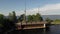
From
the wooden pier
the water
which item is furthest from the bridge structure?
the water

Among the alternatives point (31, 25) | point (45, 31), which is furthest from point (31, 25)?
point (45, 31)

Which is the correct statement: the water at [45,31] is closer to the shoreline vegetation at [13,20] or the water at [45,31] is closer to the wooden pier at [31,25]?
the wooden pier at [31,25]

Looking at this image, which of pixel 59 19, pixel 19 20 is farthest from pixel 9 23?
pixel 59 19

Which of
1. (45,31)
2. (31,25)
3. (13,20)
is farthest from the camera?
(45,31)

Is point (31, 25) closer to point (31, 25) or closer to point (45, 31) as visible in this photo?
point (31, 25)

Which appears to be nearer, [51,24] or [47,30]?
[51,24]

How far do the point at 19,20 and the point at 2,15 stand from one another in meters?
0.47

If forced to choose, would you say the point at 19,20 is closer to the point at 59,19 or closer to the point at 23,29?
the point at 23,29

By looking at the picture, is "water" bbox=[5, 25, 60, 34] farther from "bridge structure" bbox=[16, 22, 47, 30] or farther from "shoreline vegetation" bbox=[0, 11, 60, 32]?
"shoreline vegetation" bbox=[0, 11, 60, 32]

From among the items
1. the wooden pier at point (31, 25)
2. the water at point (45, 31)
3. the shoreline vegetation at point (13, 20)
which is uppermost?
the shoreline vegetation at point (13, 20)

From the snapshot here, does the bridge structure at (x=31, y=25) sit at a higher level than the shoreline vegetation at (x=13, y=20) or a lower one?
lower

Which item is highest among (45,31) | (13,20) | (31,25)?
(13,20)

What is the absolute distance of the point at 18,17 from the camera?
3965 mm

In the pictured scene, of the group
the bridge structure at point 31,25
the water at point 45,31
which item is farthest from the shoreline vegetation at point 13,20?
the water at point 45,31
